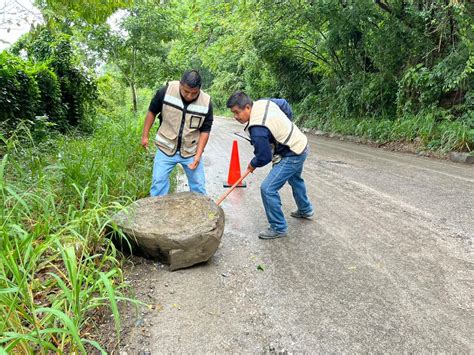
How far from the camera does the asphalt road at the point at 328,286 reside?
2203 millimetres

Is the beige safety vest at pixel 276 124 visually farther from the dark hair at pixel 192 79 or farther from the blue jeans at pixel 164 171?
the blue jeans at pixel 164 171

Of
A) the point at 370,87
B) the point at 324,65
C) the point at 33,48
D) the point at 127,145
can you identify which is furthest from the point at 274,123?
the point at 324,65

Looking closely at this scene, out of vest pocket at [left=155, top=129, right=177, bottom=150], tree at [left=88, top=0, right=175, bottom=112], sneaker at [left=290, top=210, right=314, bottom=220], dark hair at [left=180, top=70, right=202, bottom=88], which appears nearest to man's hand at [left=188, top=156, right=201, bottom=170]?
vest pocket at [left=155, top=129, right=177, bottom=150]

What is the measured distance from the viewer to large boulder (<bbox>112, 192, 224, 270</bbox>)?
2982 mm

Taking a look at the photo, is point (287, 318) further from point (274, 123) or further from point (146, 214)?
point (274, 123)

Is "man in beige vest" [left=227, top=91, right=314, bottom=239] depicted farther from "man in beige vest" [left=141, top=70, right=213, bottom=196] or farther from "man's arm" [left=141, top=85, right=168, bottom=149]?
"man's arm" [left=141, top=85, right=168, bottom=149]

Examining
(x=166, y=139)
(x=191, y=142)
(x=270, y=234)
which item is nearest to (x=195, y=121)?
(x=191, y=142)

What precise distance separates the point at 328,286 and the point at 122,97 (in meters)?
19.2

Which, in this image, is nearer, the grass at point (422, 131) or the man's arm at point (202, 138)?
the man's arm at point (202, 138)

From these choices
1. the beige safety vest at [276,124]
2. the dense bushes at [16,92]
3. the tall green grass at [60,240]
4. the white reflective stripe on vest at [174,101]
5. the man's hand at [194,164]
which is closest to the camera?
the tall green grass at [60,240]

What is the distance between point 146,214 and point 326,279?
172 cm

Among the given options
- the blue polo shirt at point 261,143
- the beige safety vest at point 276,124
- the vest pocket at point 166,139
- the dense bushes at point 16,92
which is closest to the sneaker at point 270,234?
the blue polo shirt at point 261,143

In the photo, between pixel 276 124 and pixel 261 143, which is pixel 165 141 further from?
pixel 276 124

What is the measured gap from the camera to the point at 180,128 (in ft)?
12.3
